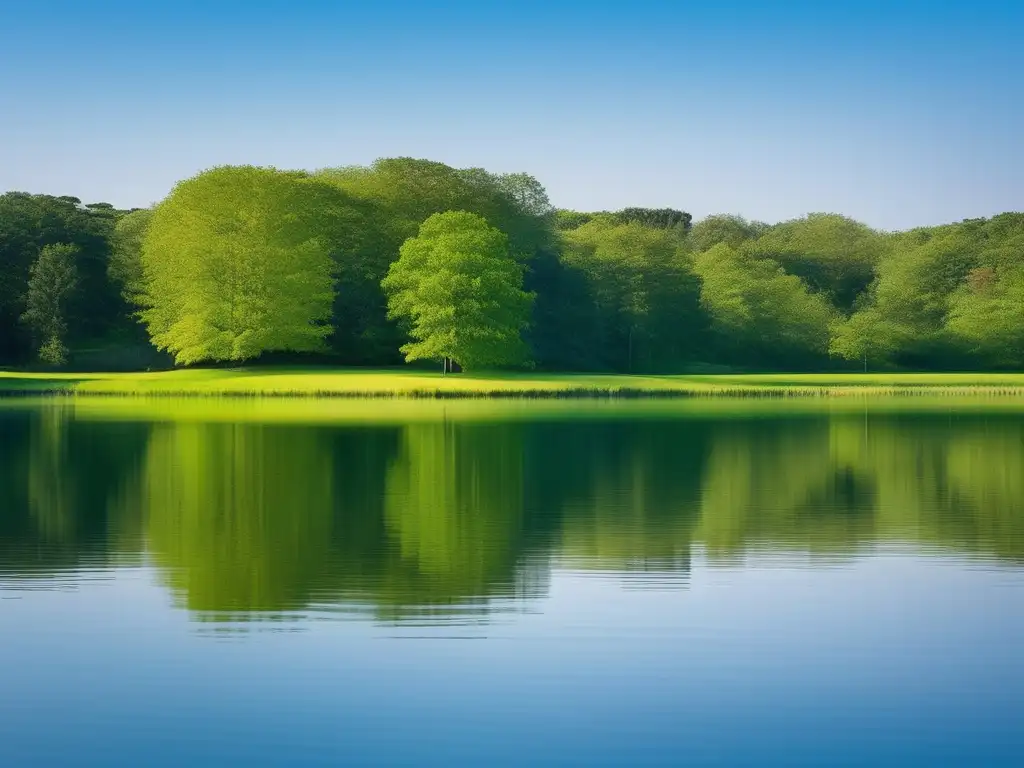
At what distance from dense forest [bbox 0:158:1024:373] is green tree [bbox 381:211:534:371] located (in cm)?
15

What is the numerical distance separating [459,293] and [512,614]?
65.7 m

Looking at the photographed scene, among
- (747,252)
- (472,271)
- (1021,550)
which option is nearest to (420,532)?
(1021,550)

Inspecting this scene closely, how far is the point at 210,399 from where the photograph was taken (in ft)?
216

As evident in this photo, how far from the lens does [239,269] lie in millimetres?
78438

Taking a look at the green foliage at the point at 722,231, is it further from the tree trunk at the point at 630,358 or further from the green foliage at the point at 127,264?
the green foliage at the point at 127,264

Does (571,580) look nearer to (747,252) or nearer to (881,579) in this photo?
(881,579)

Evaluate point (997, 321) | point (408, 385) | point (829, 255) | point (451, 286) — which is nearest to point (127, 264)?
point (451, 286)

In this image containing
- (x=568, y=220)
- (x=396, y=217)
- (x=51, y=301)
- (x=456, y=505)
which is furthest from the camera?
(x=568, y=220)

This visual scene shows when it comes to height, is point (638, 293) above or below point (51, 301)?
above

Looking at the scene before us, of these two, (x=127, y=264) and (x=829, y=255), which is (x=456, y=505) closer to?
(x=127, y=264)

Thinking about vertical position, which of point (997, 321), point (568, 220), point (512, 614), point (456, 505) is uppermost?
point (568, 220)

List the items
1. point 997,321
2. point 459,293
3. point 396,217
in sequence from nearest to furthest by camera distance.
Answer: point 459,293
point 396,217
point 997,321

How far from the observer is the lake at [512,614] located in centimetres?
954

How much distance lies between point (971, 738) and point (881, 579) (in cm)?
594
